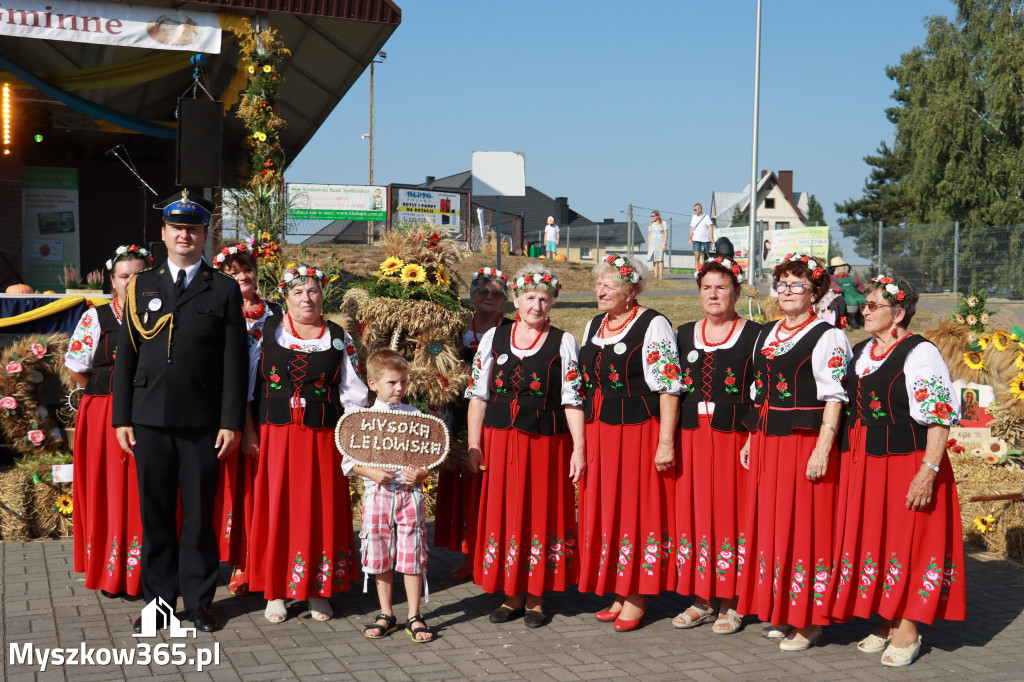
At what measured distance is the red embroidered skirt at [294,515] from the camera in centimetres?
488

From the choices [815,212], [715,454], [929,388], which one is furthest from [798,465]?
[815,212]

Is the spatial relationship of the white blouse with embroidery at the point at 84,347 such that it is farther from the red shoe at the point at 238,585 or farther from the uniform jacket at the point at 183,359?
the red shoe at the point at 238,585

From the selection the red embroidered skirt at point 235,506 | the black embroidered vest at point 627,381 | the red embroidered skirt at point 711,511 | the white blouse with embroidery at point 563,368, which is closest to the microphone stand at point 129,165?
the red embroidered skirt at point 235,506

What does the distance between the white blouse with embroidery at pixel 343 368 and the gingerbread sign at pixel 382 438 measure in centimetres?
20

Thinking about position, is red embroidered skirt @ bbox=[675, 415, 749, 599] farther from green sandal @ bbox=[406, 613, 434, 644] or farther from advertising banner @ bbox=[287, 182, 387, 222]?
advertising banner @ bbox=[287, 182, 387, 222]

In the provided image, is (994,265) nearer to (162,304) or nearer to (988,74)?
(988,74)

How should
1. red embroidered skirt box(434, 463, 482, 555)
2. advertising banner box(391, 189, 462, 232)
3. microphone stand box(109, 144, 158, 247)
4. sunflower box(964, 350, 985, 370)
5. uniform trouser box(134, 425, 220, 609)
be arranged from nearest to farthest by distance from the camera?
uniform trouser box(134, 425, 220, 609) → red embroidered skirt box(434, 463, 482, 555) → sunflower box(964, 350, 985, 370) → microphone stand box(109, 144, 158, 247) → advertising banner box(391, 189, 462, 232)

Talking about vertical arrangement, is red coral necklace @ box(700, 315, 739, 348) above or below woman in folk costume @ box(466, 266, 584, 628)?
above

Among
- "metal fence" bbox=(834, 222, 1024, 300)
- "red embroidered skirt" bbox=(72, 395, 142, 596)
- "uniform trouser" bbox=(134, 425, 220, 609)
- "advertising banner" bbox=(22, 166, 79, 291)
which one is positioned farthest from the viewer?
"metal fence" bbox=(834, 222, 1024, 300)

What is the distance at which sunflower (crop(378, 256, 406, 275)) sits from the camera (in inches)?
245

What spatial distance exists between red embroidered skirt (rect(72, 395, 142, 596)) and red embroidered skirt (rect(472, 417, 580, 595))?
1980 millimetres

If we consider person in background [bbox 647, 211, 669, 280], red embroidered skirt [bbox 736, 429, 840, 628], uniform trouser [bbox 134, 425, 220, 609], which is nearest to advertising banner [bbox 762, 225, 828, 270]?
person in background [bbox 647, 211, 669, 280]

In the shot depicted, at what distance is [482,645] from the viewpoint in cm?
466

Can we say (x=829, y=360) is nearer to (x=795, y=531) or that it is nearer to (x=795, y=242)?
(x=795, y=531)
